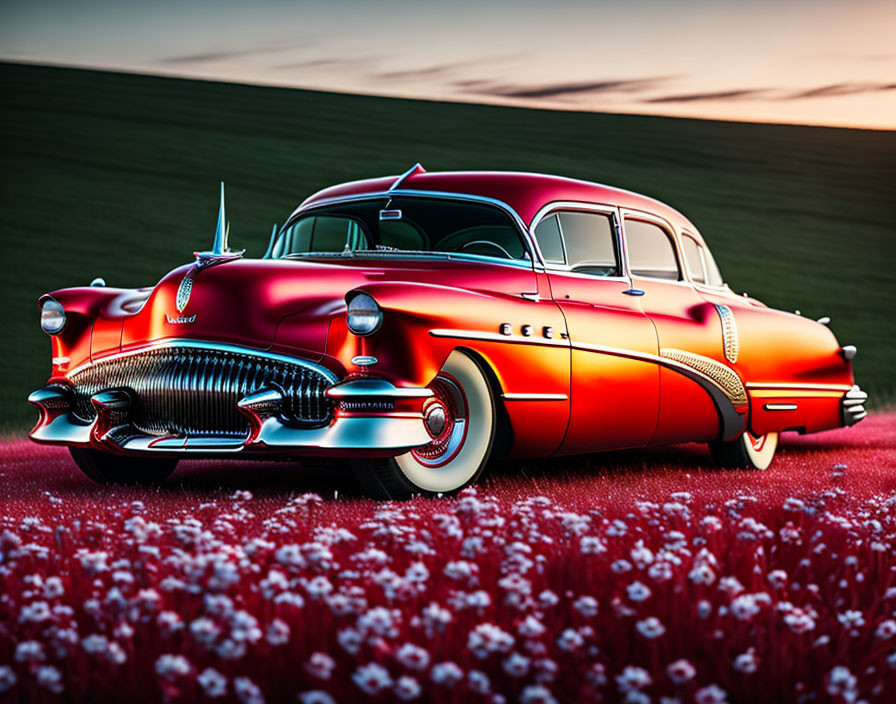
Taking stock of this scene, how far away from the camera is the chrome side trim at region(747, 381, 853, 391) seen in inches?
A: 282

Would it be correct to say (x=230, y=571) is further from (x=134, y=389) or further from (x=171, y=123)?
(x=171, y=123)

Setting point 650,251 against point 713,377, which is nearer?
point 713,377

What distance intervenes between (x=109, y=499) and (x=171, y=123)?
2488 centimetres

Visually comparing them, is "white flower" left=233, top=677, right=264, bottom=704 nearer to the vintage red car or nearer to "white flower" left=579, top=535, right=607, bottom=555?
"white flower" left=579, top=535, right=607, bottom=555

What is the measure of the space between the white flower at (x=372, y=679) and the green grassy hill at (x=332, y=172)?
12.3m

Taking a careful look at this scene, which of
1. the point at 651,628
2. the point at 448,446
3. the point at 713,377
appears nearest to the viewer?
the point at 651,628

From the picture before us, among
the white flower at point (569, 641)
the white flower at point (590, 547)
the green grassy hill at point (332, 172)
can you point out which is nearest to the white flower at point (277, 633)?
the white flower at point (569, 641)

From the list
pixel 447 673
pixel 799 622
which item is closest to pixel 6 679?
pixel 447 673

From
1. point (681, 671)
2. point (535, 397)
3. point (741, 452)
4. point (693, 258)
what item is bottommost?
point (741, 452)

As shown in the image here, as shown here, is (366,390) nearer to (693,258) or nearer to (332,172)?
(693,258)

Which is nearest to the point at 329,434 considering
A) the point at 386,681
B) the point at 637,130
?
the point at 386,681

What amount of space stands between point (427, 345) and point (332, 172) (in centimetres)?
2116

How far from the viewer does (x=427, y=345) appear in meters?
4.86

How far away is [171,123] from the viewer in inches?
1123
